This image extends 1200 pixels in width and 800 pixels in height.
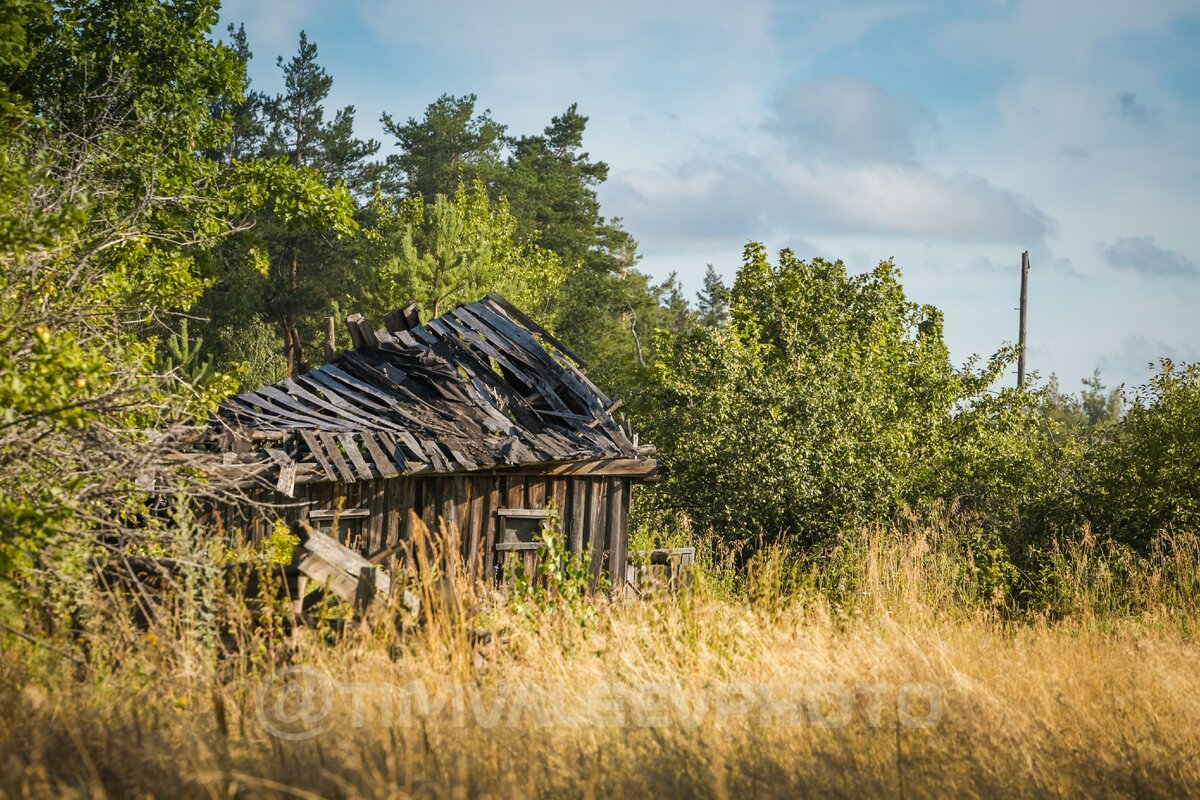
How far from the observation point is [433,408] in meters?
11.0

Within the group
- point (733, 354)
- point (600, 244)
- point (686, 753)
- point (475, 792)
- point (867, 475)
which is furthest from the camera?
point (600, 244)

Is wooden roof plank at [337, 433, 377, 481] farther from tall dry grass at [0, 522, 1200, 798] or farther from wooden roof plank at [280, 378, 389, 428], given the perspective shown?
tall dry grass at [0, 522, 1200, 798]

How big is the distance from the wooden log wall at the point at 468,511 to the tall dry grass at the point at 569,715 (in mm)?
3009

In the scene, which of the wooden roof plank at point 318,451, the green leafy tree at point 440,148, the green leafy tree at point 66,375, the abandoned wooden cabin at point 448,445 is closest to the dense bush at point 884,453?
the abandoned wooden cabin at point 448,445

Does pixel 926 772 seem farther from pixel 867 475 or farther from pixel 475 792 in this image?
pixel 867 475

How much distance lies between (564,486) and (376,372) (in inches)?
98.6

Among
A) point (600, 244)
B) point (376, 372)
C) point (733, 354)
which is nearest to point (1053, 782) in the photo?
point (376, 372)

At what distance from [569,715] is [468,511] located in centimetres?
629

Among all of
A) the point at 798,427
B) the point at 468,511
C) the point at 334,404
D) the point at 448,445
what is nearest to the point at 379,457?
the point at 448,445

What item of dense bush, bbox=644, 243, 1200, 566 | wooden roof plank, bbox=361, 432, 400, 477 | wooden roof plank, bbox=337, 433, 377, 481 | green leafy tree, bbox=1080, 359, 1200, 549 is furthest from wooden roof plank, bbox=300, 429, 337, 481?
green leafy tree, bbox=1080, 359, 1200, 549

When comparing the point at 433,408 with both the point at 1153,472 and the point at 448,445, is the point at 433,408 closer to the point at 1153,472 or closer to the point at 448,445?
the point at 448,445

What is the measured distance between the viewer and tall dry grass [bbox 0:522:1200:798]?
4.02 m

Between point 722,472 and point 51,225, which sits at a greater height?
point 51,225

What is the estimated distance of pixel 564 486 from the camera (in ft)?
39.0
